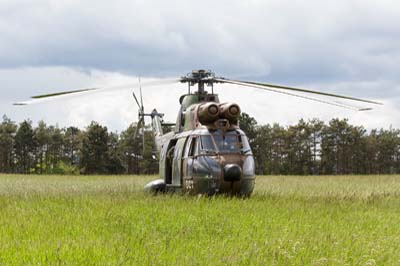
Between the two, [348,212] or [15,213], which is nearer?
[15,213]

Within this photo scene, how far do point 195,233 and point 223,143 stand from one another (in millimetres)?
7249

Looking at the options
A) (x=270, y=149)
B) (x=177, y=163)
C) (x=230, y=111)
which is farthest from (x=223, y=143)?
(x=270, y=149)

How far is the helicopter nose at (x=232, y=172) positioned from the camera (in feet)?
51.7

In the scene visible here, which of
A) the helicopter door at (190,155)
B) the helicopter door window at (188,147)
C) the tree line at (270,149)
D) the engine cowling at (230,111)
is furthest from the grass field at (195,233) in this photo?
the tree line at (270,149)

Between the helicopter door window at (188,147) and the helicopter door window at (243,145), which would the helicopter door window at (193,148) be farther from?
the helicopter door window at (243,145)

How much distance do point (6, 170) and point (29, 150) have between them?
4514 millimetres

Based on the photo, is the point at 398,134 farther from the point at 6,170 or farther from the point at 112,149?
the point at 6,170

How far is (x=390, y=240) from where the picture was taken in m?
9.37

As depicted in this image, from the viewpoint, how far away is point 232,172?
1576cm

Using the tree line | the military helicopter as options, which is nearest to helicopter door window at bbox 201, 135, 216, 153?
the military helicopter

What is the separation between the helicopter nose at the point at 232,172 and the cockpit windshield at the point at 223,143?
673mm

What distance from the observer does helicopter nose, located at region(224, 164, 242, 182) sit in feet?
51.7

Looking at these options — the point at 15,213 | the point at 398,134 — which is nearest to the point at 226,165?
the point at 15,213

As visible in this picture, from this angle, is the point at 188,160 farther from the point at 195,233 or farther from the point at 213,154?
the point at 195,233
